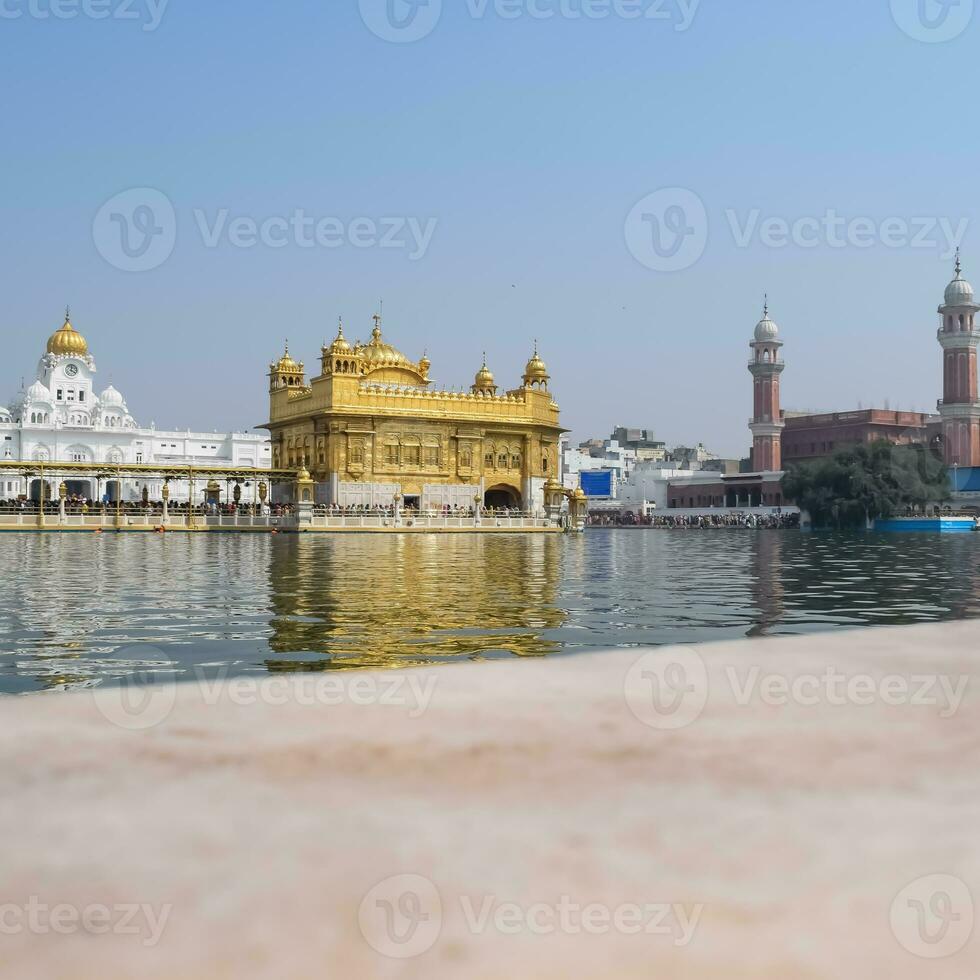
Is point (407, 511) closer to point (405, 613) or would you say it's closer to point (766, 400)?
point (405, 613)

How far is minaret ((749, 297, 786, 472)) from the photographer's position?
98750 millimetres

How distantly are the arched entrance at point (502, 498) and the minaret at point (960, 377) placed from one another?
4540 centimetres

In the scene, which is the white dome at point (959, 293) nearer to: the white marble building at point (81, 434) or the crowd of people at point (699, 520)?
the crowd of people at point (699, 520)

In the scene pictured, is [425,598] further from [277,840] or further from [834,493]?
[834,493]

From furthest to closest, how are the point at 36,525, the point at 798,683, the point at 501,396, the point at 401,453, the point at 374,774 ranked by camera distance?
the point at 501,396
the point at 401,453
the point at 36,525
the point at 798,683
the point at 374,774

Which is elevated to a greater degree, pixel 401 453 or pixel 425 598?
pixel 401 453

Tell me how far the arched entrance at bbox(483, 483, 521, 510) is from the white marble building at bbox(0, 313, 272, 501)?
80.4 ft

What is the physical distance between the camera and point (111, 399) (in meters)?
82.9

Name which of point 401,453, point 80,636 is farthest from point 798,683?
point 401,453

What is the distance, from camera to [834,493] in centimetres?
6475

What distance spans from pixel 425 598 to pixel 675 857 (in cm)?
990

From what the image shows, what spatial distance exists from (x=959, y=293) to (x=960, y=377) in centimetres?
757

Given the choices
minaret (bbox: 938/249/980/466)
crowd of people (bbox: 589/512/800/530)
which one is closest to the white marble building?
crowd of people (bbox: 589/512/800/530)

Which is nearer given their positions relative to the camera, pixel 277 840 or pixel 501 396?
pixel 277 840
